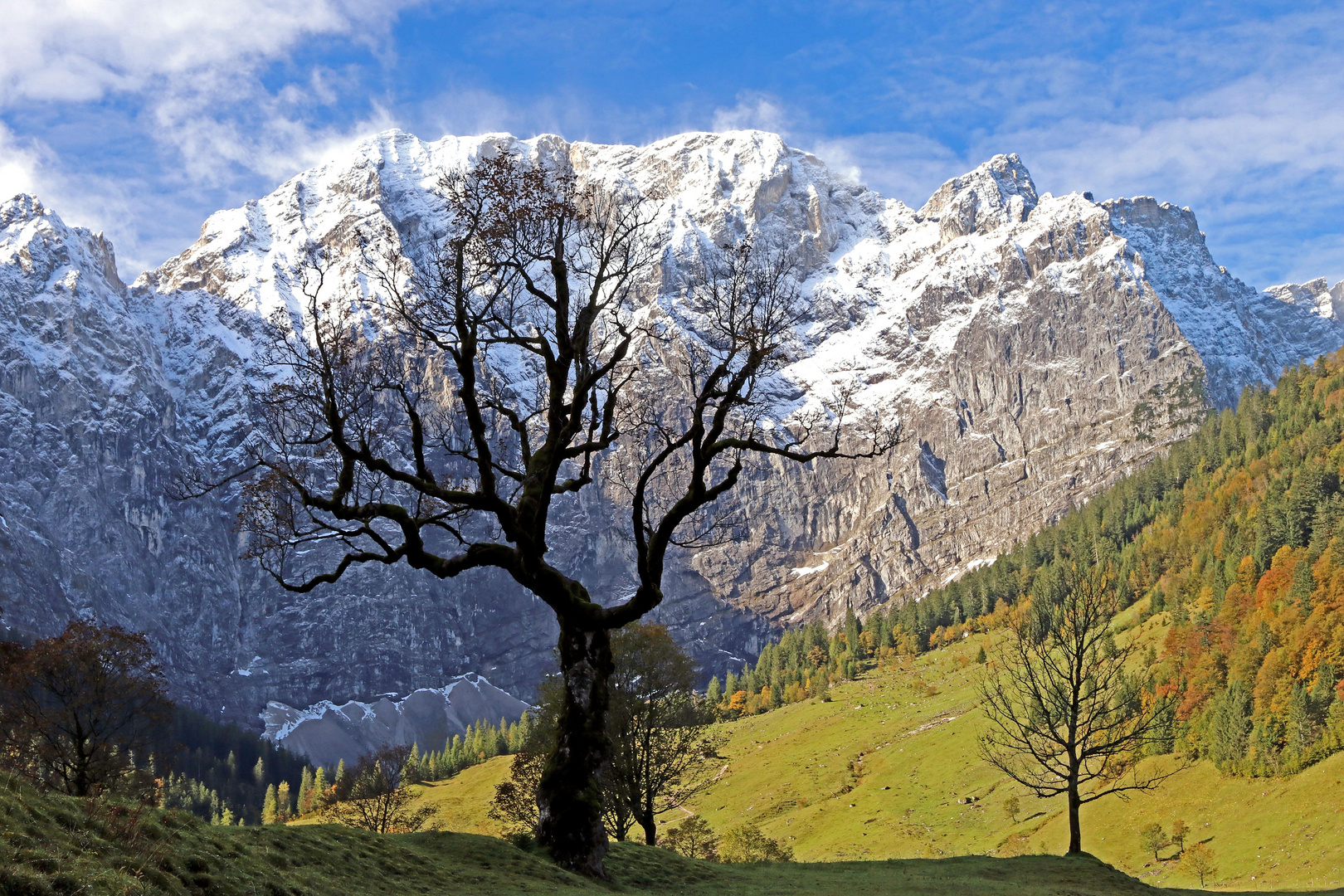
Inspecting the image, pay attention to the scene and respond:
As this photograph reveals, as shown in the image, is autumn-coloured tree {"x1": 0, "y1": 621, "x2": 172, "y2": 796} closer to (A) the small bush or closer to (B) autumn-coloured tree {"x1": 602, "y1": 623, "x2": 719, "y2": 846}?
(B) autumn-coloured tree {"x1": 602, "y1": 623, "x2": 719, "y2": 846}

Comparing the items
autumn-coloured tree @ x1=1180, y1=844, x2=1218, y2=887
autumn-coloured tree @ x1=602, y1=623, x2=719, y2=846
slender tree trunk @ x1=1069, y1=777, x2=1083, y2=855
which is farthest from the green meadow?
autumn-coloured tree @ x1=602, y1=623, x2=719, y2=846

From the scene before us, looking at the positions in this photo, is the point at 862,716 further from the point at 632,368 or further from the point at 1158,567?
the point at 632,368

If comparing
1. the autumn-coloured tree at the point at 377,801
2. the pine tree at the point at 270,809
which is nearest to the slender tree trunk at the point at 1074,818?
the autumn-coloured tree at the point at 377,801

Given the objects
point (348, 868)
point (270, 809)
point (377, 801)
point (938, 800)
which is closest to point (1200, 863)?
point (938, 800)

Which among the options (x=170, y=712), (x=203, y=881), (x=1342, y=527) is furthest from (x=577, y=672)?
(x=1342, y=527)

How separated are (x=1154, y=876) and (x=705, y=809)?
6074 cm

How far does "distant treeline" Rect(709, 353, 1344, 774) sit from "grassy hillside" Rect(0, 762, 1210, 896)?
118 feet

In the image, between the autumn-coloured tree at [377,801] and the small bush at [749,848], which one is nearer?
the small bush at [749,848]

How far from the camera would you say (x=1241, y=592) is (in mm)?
113625

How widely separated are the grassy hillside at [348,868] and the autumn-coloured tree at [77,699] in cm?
2705

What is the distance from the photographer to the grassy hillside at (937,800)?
62.4 m

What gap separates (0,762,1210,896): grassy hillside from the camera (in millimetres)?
11156

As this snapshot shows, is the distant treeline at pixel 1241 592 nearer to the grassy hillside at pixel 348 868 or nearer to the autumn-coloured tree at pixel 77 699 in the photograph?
the grassy hillside at pixel 348 868

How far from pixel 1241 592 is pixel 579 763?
118 meters
